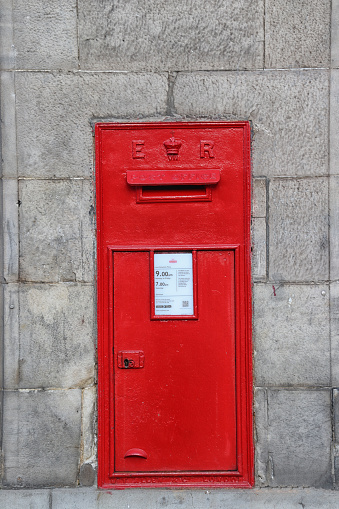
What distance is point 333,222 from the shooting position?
318 cm

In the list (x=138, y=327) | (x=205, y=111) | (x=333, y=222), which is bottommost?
(x=138, y=327)

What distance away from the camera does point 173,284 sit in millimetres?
3127

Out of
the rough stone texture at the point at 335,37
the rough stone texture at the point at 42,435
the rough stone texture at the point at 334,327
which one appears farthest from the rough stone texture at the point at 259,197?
the rough stone texture at the point at 42,435

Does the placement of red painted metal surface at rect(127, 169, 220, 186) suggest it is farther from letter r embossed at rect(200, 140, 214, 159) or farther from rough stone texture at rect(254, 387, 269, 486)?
rough stone texture at rect(254, 387, 269, 486)

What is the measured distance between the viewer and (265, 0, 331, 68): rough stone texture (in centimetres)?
313

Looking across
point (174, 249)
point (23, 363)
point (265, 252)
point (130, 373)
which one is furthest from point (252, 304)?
point (23, 363)

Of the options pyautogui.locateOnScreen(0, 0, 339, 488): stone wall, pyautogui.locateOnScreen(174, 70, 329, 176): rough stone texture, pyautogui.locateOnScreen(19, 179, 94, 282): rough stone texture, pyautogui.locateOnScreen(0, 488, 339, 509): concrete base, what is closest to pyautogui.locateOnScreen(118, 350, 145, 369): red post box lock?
pyautogui.locateOnScreen(0, 0, 339, 488): stone wall

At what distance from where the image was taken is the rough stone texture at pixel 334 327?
3.19 m

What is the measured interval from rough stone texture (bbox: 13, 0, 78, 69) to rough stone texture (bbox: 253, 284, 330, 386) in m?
2.08

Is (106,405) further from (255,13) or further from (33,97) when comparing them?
(255,13)

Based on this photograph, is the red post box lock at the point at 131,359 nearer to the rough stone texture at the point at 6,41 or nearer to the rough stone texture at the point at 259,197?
the rough stone texture at the point at 259,197

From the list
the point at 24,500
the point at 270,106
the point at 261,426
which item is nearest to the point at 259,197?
the point at 270,106

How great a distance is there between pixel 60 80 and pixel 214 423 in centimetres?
257

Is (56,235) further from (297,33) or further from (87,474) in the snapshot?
(297,33)
